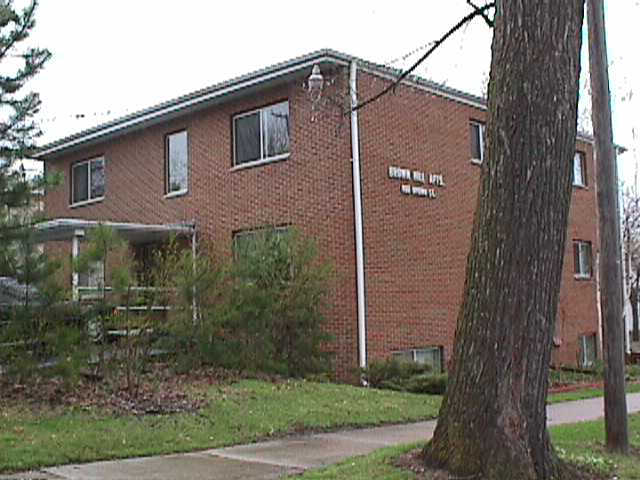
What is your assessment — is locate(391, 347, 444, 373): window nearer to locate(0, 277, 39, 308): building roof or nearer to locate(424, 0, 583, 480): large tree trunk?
locate(0, 277, 39, 308): building roof

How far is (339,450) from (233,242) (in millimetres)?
9509

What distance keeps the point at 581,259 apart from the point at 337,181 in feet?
35.7

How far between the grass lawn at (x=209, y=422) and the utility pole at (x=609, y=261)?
362 cm

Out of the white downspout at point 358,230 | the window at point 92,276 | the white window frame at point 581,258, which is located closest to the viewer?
the window at point 92,276

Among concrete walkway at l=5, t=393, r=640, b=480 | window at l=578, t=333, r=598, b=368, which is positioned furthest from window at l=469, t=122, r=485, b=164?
concrete walkway at l=5, t=393, r=640, b=480

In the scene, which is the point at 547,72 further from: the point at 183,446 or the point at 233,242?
the point at 233,242

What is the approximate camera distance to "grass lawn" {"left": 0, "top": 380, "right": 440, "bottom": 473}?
352 inches

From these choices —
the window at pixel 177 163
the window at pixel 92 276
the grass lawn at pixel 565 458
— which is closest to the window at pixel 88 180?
the window at pixel 177 163

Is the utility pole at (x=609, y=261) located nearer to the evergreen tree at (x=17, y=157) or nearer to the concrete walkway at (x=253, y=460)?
the concrete walkway at (x=253, y=460)

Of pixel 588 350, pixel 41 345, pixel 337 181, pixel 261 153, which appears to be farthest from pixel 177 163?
pixel 588 350

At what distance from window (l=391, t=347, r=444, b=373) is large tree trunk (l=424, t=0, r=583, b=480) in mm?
10864

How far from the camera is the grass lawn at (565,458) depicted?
285 inches

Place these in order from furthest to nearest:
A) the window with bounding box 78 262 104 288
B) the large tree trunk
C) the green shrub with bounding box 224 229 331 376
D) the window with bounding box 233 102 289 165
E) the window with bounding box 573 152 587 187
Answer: the window with bounding box 573 152 587 187
the window with bounding box 233 102 289 165
the green shrub with bounding box 224 229 331 376
the window with bounding box 78 262 104 288
the large tree trunk

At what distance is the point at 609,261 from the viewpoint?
30.7ft
